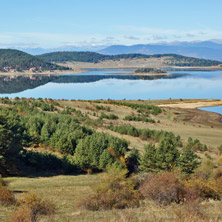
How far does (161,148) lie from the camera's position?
929 inches

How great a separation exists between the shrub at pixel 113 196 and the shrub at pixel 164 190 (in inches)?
26.8

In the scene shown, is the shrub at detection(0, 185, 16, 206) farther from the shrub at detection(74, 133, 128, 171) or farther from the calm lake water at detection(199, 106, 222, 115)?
the calm lake water at detection(199, 106, 222, 115)

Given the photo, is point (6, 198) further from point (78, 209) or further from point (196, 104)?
point (196, 104)

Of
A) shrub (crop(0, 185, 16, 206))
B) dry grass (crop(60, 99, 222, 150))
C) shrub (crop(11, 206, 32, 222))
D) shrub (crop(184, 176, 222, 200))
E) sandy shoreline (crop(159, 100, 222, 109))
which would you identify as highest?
shrub (crop(11, 206, 32, 222))

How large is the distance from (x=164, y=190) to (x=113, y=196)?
97.0 inches

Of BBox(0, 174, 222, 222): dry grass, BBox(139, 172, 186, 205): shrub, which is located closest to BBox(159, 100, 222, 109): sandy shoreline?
BBox(0, 174, 222, 222): dry grass

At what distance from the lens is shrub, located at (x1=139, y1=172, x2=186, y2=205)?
1405 centimetres

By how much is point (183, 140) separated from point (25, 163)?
66.4ft

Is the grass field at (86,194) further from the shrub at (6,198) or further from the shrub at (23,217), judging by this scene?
the shrub at (23,217)

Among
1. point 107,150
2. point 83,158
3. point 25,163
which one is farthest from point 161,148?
point 25,163

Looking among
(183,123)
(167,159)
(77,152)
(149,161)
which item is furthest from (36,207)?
(183,123)

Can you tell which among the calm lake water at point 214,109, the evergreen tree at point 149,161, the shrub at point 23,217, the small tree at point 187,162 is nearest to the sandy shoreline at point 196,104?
the calm lake water at point 214,109

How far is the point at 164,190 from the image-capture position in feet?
46.3

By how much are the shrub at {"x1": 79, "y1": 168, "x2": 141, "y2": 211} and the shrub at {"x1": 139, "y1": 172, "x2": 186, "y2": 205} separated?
0.68m
